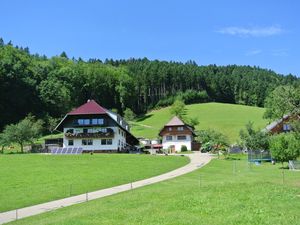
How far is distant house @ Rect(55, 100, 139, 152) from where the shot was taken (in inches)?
3361

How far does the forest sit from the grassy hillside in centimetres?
1384

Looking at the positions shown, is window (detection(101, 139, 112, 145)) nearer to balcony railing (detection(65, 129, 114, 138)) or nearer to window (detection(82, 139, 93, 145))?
balcony railing (detection(65, 129, 114, 138))

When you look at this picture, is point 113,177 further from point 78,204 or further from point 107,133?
point 107,133

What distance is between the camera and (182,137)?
10050 centimetres

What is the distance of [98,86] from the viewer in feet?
555

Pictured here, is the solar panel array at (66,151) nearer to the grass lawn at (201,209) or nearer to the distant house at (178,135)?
the distant house at (178,135)

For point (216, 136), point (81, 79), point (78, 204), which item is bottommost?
point (78, 204)

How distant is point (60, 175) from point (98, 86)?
128 meters

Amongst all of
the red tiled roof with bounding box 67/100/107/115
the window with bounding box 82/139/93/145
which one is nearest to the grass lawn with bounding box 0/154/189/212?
the red tiled roof with bounding box 67/100/107/115

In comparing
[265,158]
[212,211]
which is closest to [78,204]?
[212,211]

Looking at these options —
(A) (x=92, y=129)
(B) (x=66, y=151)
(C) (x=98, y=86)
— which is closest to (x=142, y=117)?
(C) (x=98, y=86)

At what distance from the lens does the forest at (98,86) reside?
131500 mm

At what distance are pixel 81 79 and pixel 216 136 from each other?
99969mm

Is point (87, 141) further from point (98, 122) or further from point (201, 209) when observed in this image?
point (201, 209)
